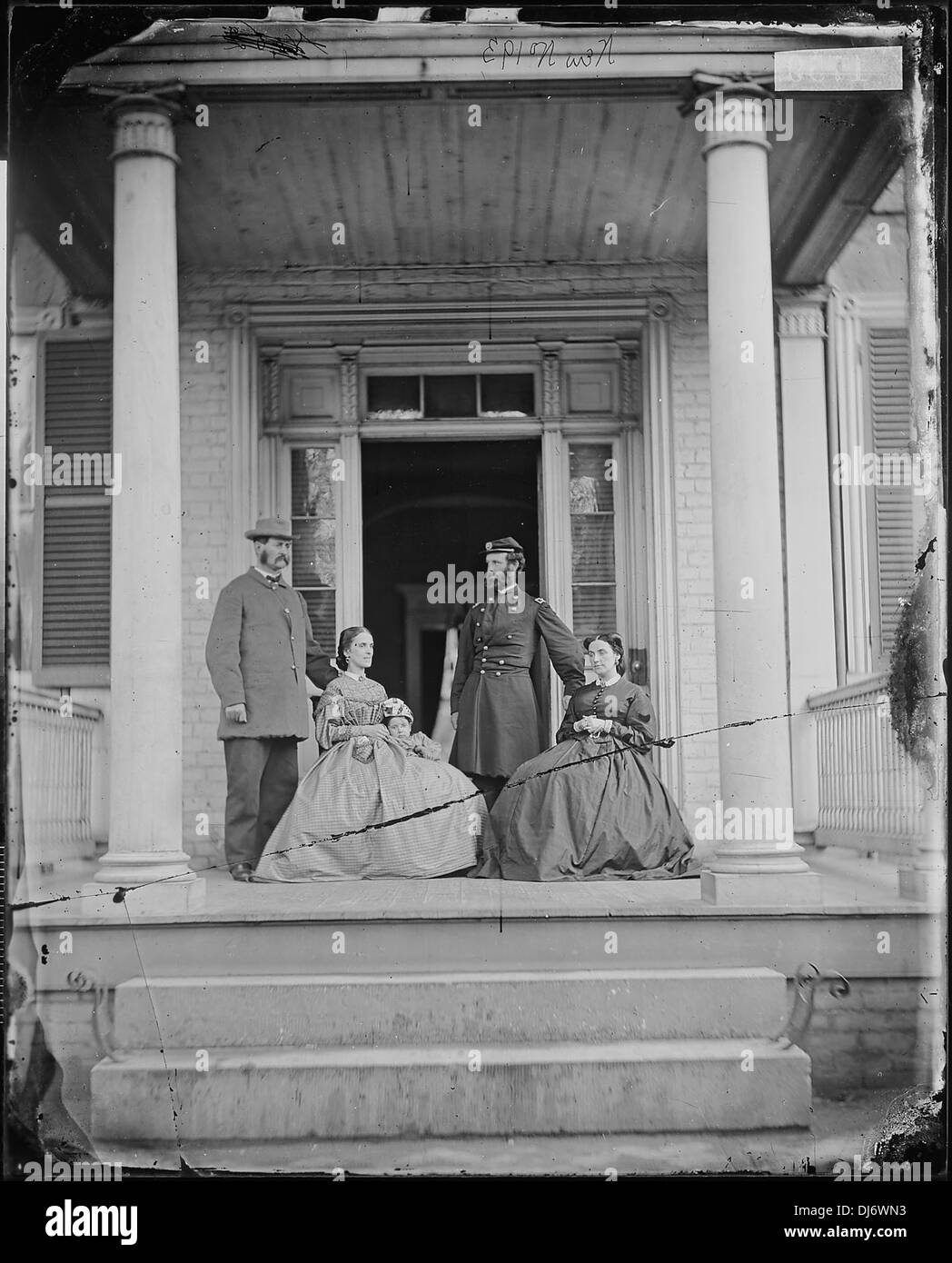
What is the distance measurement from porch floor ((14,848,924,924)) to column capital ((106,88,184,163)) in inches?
122

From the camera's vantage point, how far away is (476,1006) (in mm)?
5254

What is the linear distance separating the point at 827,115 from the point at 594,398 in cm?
230

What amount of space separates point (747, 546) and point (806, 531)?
7.17 feet

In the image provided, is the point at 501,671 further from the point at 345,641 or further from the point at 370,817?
the point at 370,817

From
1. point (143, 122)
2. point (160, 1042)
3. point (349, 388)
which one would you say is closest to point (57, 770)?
point (160, 1042)

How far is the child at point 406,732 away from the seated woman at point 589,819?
42 cm

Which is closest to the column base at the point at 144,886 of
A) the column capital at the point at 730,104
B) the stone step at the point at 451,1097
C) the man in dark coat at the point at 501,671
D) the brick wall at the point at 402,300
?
the stone step at the point at 451,1097

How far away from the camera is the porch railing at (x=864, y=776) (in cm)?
610

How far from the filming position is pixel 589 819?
639cm
